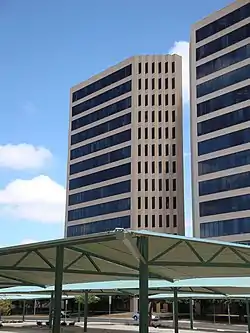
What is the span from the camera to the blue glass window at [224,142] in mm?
59497

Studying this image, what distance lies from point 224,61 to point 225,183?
15537 mm

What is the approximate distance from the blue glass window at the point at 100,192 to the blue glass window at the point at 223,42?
22.1m

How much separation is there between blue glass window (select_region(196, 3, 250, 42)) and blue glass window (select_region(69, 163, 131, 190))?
2216cm

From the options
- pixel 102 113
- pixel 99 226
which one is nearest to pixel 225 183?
pixel 99 226

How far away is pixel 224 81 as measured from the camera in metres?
63.2

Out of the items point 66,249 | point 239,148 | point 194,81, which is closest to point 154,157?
point 194,81

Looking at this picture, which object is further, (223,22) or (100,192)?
(100,192)

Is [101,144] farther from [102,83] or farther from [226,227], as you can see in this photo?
[226,227]

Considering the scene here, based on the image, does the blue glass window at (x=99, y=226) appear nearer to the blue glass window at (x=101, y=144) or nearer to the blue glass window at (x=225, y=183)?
the blue glass window at (x=101, y=144)

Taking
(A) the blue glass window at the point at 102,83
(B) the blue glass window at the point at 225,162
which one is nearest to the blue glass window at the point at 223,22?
(A) the blue glass window at the point at 102,83

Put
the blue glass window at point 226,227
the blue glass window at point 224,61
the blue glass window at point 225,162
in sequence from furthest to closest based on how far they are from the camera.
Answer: the blue glass window at point 224,61 < the blue glass window at point 225,162 < the blue glass window at point 226,227

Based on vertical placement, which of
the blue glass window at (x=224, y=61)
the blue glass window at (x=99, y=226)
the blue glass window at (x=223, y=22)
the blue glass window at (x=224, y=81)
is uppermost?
the blue glass window at (x=223, y=22)

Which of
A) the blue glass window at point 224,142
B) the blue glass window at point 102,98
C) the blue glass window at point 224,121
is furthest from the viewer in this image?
the blue glass window at point 102,98

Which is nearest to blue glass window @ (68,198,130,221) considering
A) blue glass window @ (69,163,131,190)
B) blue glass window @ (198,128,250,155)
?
blue glass window @ (69,163,131,190)
